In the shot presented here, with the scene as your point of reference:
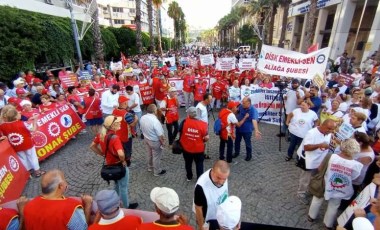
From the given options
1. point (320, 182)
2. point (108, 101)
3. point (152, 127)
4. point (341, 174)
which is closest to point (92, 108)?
point (108, 101)

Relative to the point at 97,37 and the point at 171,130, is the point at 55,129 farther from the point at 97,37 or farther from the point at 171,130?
the point at 97,37

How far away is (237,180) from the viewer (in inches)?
215

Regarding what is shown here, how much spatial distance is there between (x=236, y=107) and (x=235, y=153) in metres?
1.51

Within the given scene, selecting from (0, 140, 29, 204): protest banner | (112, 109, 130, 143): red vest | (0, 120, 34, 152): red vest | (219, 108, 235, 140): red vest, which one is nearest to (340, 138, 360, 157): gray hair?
(219, 108, 235, 140): red vest

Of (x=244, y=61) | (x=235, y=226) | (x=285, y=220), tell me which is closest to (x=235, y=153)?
(x=285, y=220)

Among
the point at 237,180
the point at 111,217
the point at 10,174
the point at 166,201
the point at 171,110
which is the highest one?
the point at 166,201

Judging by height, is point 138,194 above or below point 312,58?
below

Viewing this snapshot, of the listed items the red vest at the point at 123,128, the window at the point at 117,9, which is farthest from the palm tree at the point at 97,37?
the window at the point at 117,9

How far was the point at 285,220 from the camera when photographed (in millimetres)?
4195

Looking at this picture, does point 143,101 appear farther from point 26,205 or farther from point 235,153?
point 26,205

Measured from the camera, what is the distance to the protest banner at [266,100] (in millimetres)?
8562

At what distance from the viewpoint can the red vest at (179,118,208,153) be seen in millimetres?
4633

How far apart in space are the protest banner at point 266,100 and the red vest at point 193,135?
184 inches

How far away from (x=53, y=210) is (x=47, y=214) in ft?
0.20
